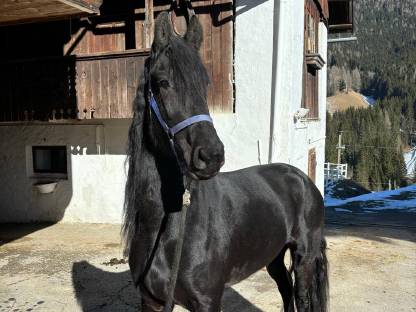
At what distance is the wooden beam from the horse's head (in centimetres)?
356

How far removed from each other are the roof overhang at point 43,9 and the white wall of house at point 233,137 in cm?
290

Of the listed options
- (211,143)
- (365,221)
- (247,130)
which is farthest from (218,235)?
(365,221)

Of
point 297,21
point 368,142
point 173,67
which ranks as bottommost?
point 368,142

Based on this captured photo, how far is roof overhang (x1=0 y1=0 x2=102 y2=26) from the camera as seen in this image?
4.95 meters

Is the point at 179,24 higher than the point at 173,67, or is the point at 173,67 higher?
the point at 179,24

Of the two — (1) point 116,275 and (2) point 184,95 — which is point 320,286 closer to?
(2) point 184,95

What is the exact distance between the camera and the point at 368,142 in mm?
60656

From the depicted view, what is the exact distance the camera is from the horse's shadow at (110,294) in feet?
13.9

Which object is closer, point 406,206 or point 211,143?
point 211,143

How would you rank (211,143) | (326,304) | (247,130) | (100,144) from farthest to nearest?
(100,144), (247,130), (326,304), (211,143)

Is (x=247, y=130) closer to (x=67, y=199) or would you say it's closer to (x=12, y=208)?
(x=67, y=199)

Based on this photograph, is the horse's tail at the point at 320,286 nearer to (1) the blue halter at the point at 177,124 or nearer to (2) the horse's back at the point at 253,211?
(2) the horse's back at the point at 253,211

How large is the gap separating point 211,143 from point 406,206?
13088mm

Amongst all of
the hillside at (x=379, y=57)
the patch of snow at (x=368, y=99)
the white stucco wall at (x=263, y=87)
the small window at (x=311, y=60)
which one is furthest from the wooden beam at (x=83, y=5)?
the patch of snow at (x=368, y=99)
